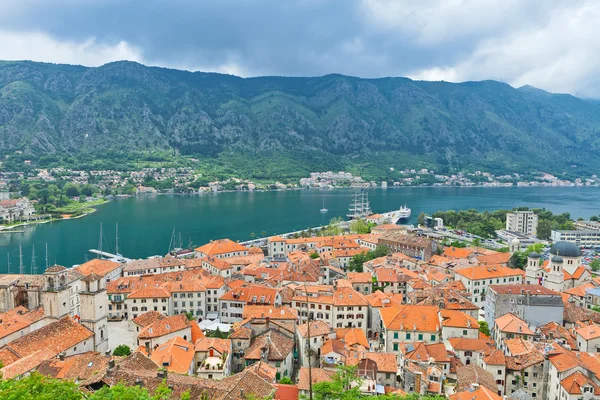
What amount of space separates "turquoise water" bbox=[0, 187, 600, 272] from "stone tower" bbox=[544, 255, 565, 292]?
56464 millimetres

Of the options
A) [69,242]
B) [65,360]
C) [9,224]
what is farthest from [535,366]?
[9,224]

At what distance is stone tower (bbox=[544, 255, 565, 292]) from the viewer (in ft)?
141

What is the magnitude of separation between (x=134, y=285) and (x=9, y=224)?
81972 mm

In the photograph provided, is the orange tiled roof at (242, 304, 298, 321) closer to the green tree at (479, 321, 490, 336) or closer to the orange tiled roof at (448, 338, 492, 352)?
the orange tiled roof at (448, 338, 492, 352)

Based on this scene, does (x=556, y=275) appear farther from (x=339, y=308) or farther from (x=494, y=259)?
(x=339, y=308)

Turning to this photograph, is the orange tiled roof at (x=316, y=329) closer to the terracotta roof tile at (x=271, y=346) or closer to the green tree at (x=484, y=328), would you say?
the terracotta roof tile at (x=271, y=346)

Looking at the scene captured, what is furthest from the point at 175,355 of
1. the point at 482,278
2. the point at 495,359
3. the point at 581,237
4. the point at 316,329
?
the point at 581,237

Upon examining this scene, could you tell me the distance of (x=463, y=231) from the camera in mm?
84375

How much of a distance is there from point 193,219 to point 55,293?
3222 inches

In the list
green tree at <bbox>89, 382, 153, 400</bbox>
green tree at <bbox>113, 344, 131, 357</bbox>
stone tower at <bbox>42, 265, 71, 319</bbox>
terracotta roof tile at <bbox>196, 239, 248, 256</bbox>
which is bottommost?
green tree at <bbox>113, 344, 131, 357</bbox>

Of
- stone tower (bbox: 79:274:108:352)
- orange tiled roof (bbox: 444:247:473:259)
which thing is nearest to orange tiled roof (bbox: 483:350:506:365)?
stone tower (bbox: 79:274:108:352)

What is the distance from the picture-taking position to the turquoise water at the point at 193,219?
258ft

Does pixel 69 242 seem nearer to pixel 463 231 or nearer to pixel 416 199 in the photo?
pixel 463 231

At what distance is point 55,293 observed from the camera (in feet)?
97.2
